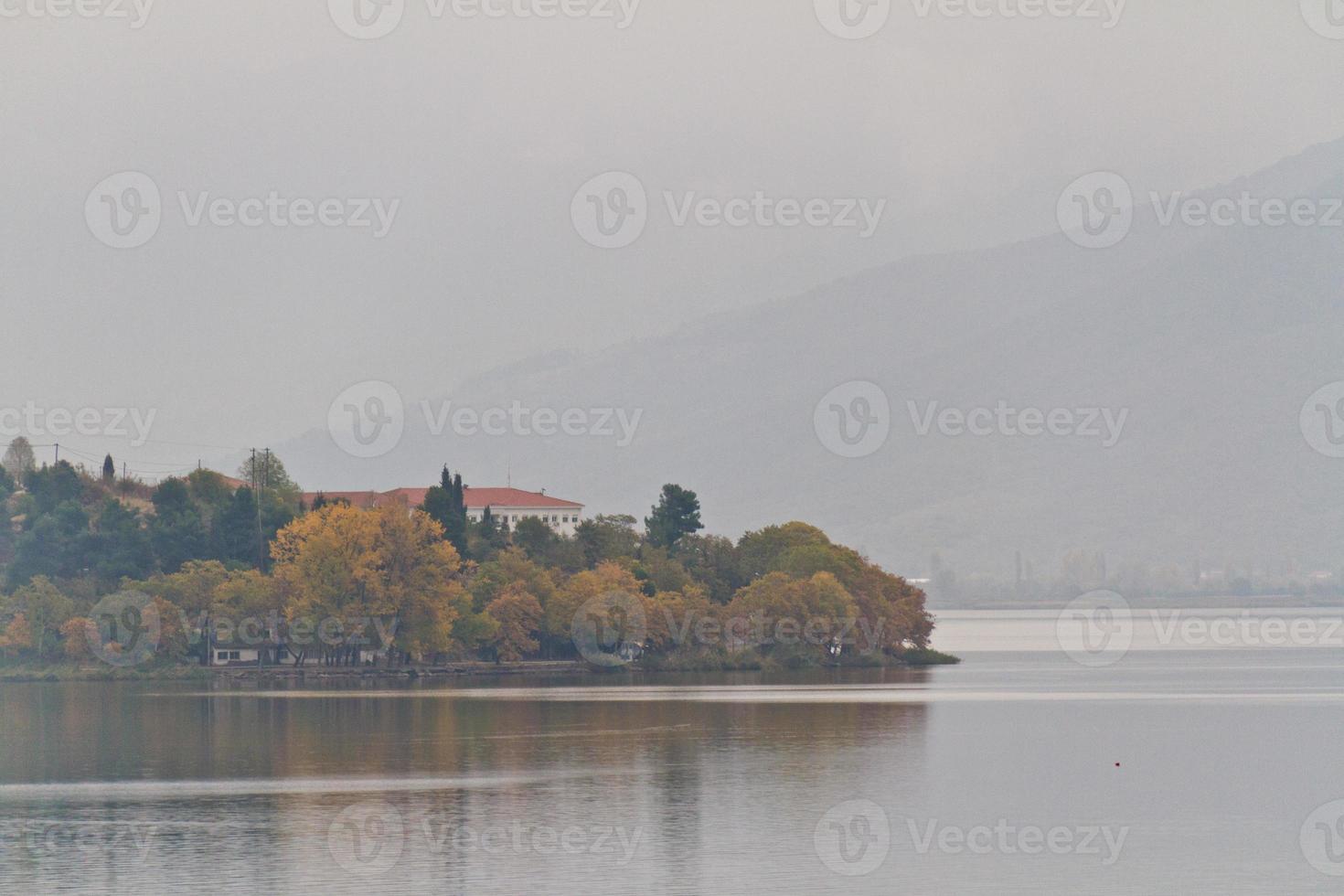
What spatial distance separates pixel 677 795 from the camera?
46.6m

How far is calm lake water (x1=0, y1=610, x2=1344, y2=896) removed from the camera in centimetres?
3531

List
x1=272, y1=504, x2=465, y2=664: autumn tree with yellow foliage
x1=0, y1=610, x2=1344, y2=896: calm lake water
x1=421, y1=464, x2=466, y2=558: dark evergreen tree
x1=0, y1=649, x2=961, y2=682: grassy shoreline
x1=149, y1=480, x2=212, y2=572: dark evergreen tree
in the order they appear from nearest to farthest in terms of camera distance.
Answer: x1=0, y1=610, x2=1344, y2=896: calm lake water < x1=272, y1=504, x2=465, y2=664: autumn tree with yellow foliage < x1=0, y1=649, x2=961, y2=682: grassy shoreline < x1=421, y1=464, x2=466, y2=558: dark evergreen tree < x1=149, y1=480, x2=212, y2=572: dark evergreen tree

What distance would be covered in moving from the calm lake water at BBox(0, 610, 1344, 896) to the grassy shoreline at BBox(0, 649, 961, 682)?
26393mm

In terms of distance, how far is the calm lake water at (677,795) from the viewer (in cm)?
3531

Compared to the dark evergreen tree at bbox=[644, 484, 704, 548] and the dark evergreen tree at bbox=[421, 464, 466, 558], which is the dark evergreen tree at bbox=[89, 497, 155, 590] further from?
the dark evergreen tree at bbox=[644, 484, 704, 548]

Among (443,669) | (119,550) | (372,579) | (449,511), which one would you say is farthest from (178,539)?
(372,579)

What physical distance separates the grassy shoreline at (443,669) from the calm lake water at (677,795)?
26.4m

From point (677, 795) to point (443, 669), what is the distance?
241 feet

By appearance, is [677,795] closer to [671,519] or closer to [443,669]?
[443,669]

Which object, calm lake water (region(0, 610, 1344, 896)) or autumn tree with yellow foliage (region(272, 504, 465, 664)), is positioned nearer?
calm lake water (region(0, 610, 1344, 896))

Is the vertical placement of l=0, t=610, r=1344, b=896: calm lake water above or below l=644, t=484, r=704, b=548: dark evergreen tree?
below

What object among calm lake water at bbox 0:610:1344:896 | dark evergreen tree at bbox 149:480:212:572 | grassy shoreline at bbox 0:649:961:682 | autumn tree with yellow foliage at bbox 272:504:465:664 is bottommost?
calm lake water at bbox 0:610:1344:896

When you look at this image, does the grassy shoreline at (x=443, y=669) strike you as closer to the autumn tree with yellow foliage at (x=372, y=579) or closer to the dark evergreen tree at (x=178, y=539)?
the autumn tree with yellow foliage at (x=372, y=579)

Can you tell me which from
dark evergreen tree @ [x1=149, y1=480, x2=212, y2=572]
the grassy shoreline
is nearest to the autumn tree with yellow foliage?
the grassy shoreline
